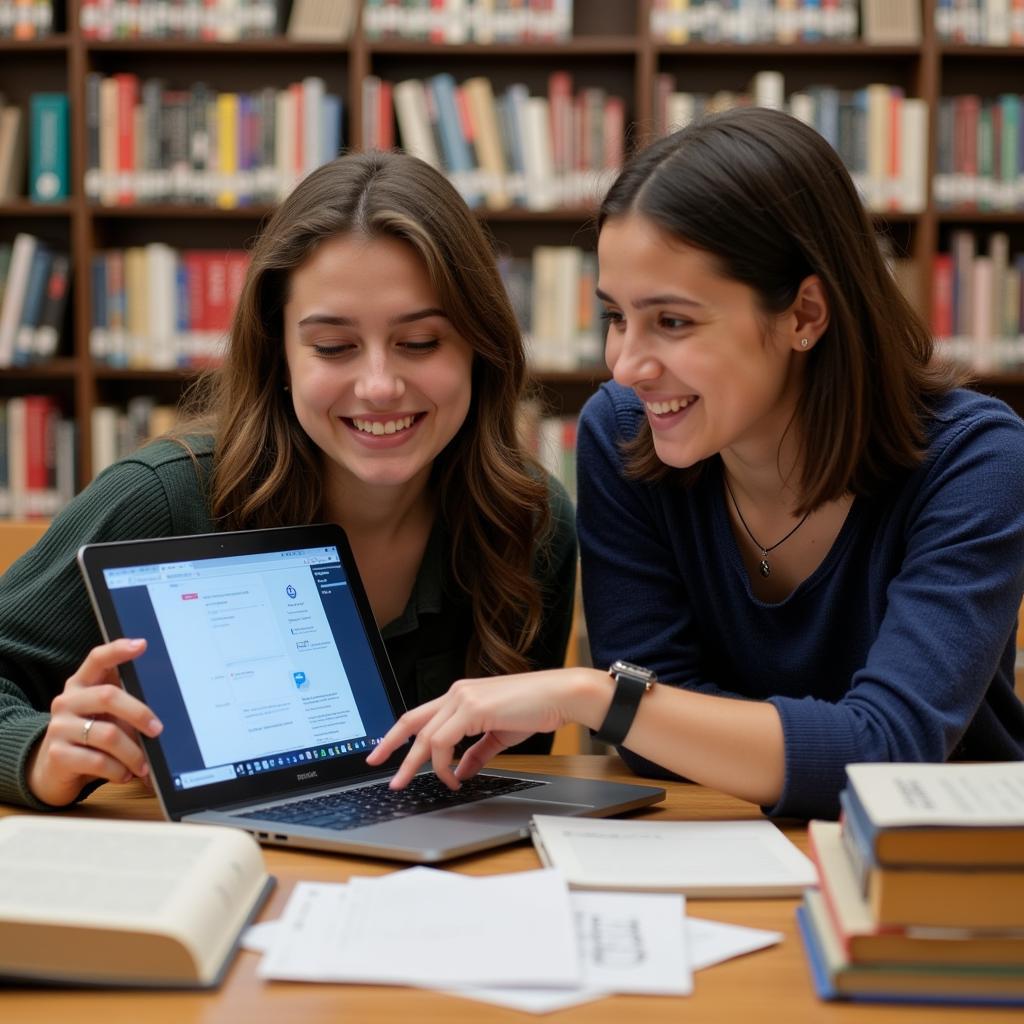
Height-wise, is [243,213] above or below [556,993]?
above

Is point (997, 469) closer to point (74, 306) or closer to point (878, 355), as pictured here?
point (878, 355)

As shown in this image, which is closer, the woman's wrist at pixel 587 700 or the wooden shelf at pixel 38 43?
the woman's wrist at pixel 587 700

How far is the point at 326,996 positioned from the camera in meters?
0.81

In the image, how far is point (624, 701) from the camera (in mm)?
1163

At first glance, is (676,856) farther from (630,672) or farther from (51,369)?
(51,369)

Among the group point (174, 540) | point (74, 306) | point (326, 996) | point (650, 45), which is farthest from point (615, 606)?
point (74, 306)

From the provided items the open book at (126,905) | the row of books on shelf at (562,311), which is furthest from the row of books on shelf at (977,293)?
the open book at (126,905)

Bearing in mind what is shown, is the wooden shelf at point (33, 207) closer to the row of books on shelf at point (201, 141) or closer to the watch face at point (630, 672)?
the row of books on shelf at point (201, 141)

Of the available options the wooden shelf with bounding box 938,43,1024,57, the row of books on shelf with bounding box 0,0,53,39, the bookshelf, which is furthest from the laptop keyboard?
the row of books on shelf with bounding box 0,0,53,39

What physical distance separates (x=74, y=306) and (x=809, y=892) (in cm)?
291

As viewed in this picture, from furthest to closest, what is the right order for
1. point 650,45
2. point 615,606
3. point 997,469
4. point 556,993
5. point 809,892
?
point 650,45, point 615,606, point 997,469, point 809,892, point 556,993

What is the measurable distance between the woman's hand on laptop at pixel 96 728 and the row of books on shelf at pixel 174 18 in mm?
2477

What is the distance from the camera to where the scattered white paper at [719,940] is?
2.85 ft

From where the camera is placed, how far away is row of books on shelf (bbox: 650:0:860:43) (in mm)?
3188
